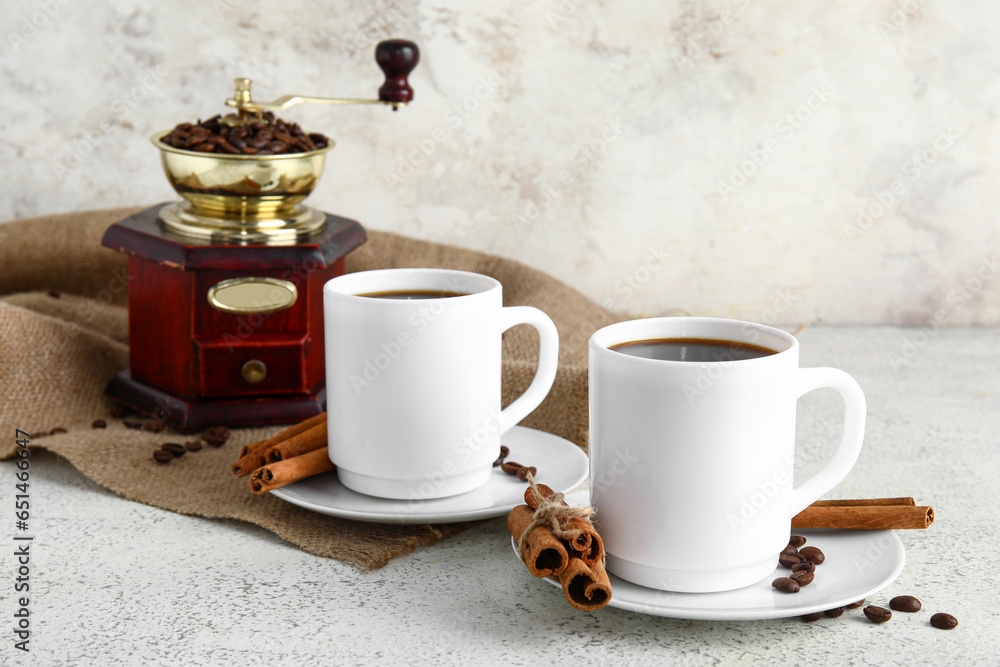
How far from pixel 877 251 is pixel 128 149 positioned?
146 cm

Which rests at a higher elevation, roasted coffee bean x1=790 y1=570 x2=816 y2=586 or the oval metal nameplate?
the oval metal nameplate

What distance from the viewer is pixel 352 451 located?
0.89 metres

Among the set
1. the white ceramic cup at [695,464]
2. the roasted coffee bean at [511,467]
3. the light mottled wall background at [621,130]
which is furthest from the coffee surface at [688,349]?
the light mottled wall background at [621,130]

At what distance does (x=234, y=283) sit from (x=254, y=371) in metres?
0.12

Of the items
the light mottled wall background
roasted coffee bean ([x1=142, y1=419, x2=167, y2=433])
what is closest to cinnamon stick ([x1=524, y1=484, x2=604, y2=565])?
roasted coffee bean ([x1=142, y1=419, x2=167, y2=433])

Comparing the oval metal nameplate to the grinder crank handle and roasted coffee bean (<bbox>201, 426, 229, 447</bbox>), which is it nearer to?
roasted coffee bean (<bbox>201, 426, 229, 447</bbox>)

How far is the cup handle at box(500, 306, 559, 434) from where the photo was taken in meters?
0.93

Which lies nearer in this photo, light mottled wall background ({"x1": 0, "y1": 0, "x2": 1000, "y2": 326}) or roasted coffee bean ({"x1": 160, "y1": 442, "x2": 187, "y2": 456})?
roasted coffee bean ({"x1": 160, "y1": 442, "x2": 187, "y2": 456})

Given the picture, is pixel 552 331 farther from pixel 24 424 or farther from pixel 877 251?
pixel 877 251

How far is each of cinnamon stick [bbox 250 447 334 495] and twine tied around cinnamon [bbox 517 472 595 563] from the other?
0.26 m

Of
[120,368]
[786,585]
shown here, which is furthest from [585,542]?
[120,368]

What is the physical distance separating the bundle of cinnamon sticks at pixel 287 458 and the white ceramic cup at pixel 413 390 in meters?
0.03

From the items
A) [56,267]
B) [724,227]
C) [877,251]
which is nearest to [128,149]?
[56,267]

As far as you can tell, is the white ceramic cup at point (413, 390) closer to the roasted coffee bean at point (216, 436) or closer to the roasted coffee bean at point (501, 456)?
the roasted coffee bean at point (501, 456)
